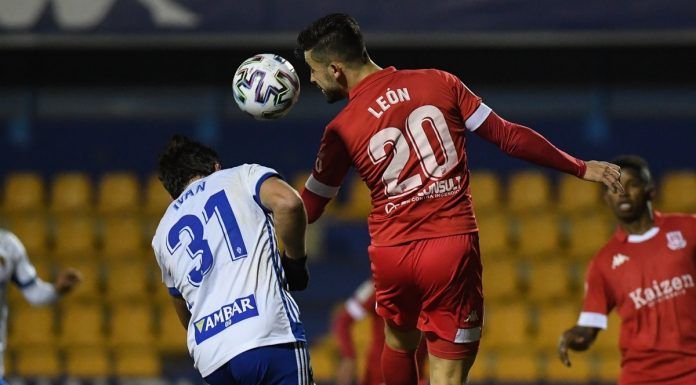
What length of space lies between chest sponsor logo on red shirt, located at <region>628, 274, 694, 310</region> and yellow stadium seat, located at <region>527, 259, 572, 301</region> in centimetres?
548

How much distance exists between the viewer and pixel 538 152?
192 inches

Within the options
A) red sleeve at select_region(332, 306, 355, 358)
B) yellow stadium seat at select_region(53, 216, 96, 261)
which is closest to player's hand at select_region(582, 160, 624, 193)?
red sleeve at select_region(332, 306, 355, 358)

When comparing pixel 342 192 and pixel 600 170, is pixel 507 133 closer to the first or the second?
pixel 600 170

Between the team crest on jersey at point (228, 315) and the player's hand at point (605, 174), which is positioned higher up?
the player's hand at point (605, 174)

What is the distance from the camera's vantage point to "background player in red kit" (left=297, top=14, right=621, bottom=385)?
4.90m

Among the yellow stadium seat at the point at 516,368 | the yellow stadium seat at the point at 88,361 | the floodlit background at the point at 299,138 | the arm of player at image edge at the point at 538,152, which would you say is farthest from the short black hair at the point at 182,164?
the yellow stadium seat at the point at 88,361

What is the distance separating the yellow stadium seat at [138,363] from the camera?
37.4ft

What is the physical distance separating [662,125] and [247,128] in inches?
178

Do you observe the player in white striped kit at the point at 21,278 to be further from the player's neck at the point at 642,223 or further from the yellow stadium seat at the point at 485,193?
the yellow stadium seat at the point at 485,193

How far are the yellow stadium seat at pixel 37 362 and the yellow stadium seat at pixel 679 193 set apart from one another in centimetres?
616

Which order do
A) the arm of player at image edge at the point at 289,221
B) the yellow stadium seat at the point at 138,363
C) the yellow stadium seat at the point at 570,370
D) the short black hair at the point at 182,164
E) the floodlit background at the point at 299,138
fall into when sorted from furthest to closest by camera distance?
the yellow stadium seat at the point at 138,363 < the floodlit background at the point at 299,138 < the yellow stadium seat at the point at 570,370 < the short black hair at the point at 182,164 < the arm of player at image edge at the point at 289,221

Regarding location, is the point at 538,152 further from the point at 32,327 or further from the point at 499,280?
the point at 32,327

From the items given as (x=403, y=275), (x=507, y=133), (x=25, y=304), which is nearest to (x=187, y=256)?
(x=403, y=275)

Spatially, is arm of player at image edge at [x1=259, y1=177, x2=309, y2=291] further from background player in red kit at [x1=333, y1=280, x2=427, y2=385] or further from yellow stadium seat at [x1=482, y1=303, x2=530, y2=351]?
yellow stadium seat at [x1=482, y1=303, x2=530, y2=351]
